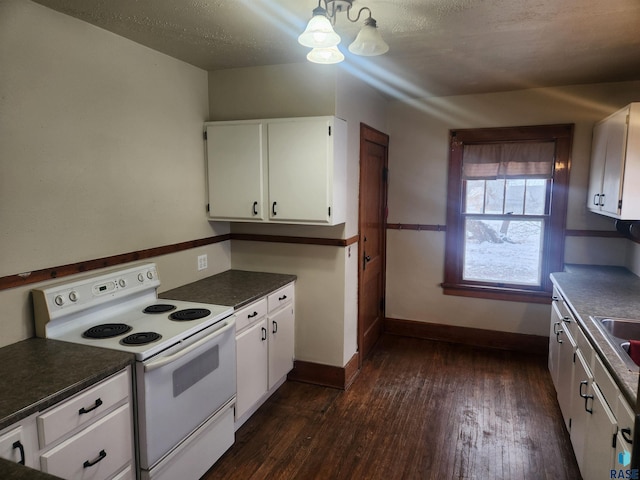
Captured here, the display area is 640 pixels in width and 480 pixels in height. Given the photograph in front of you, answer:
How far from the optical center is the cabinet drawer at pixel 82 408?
Result: 4.87 feet

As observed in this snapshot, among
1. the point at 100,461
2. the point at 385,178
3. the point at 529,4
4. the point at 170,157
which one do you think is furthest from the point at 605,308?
the point at 170,157

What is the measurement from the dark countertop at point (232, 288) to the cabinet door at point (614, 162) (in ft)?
7.42

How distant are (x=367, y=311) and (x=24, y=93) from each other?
298 centimetres

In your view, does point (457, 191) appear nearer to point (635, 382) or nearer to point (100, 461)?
point (635, 382)

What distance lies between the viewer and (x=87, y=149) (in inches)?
90.0

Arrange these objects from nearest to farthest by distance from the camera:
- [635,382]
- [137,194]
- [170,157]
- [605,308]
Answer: [635,382], [605,308], [137,194], [170,157]

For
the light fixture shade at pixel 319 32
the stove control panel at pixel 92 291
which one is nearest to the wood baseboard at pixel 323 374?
the stove control panel at pixel 92 291

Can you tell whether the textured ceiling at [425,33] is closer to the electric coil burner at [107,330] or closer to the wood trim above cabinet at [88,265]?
the wood trim above cabinet at [88,265]

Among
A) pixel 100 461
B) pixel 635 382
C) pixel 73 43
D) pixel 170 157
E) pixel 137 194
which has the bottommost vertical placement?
pixel 100 461

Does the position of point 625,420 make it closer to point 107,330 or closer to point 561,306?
point 561,306

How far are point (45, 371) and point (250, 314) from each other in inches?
47.9

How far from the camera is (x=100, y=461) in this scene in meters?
1.71

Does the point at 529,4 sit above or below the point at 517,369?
above

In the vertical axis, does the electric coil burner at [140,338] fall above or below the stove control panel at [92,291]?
below
